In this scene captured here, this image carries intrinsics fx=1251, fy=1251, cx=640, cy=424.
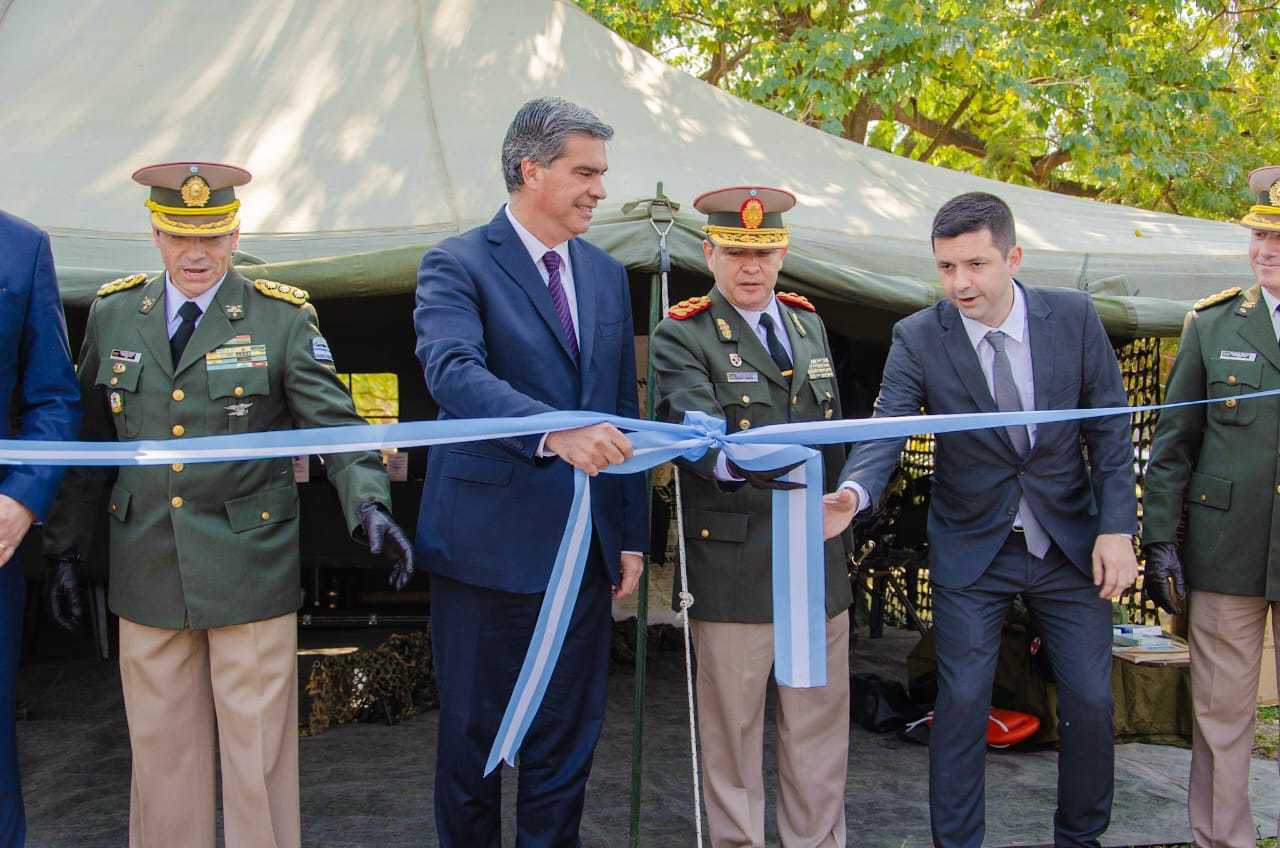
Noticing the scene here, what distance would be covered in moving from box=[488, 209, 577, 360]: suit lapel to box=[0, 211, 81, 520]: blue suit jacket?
1.04m

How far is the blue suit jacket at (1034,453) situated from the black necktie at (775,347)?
30 centimetres

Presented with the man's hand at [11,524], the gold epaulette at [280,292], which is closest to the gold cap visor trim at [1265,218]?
the gold epaulette at [280,292]

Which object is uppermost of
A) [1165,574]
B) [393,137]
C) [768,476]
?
[393,137]

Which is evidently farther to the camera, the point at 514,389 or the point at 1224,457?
the point at 1224,457

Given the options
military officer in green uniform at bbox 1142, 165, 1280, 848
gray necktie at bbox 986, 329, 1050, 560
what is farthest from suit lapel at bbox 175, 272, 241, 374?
military officer in green uniform at bbox 1142, 165, 1280, 848

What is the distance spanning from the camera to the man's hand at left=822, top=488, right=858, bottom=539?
3236 millimetres

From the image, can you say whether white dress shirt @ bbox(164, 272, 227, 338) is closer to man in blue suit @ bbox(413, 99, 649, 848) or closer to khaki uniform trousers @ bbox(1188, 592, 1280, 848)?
man in blue suit @ bbox(413, 99, 649, 848)

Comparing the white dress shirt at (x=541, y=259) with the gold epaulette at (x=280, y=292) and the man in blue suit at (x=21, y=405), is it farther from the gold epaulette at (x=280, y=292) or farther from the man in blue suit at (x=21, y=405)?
the man in blue suit at (x=21, y=405)

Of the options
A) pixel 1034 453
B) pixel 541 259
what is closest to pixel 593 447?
pixel 541 259

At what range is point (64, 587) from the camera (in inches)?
119

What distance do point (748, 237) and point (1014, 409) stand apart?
0.88m

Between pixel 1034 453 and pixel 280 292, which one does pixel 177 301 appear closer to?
pixel 280 292

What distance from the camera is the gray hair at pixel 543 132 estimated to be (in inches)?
117

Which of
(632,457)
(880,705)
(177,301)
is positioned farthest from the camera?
(880,705)
